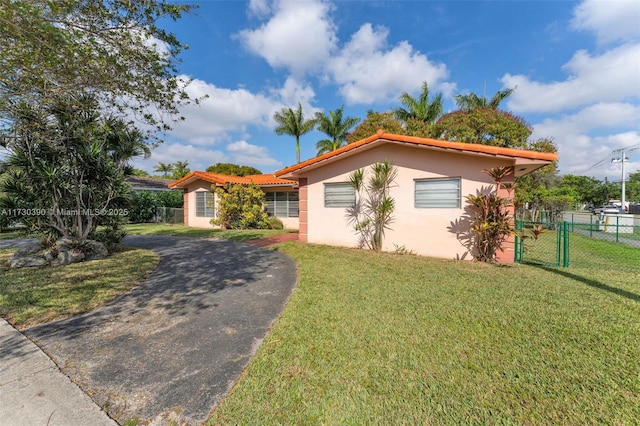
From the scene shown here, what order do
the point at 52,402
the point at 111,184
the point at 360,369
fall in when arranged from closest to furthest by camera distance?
the point at 52,402 < the point at 360,369 < the point at 111,184

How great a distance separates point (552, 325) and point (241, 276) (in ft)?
19.0

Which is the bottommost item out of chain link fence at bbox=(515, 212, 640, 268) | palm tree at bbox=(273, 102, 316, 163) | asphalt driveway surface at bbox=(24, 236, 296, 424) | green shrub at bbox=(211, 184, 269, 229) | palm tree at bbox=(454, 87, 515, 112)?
asphalt driveway surface at bbox=(24, 236, 296, 424)

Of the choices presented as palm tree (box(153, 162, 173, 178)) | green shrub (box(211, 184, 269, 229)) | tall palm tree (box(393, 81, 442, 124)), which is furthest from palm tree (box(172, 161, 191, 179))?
tall palm tree (box(393, 81, 442, 124))

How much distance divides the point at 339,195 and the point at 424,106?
16.5 metres

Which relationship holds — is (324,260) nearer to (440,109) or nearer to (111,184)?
(111,184)

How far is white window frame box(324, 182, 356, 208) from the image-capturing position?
385 inches

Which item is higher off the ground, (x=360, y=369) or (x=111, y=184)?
(x=111, y=184)

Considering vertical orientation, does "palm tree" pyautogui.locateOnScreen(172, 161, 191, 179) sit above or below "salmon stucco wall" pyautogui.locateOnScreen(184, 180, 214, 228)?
above

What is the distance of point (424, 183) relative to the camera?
845 cm

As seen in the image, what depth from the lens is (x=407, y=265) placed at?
7.19 metres

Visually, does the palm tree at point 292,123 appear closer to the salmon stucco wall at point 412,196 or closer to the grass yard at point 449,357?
the salmon stucco wall at point 412,196

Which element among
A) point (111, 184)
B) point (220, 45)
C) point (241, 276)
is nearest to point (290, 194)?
point (220, 45)

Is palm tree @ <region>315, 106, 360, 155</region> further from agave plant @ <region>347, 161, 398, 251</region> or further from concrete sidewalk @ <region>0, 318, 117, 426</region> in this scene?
concrete sidewalk @ <region>0, 318, 117, 426</region>

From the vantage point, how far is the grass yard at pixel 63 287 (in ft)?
13.8
